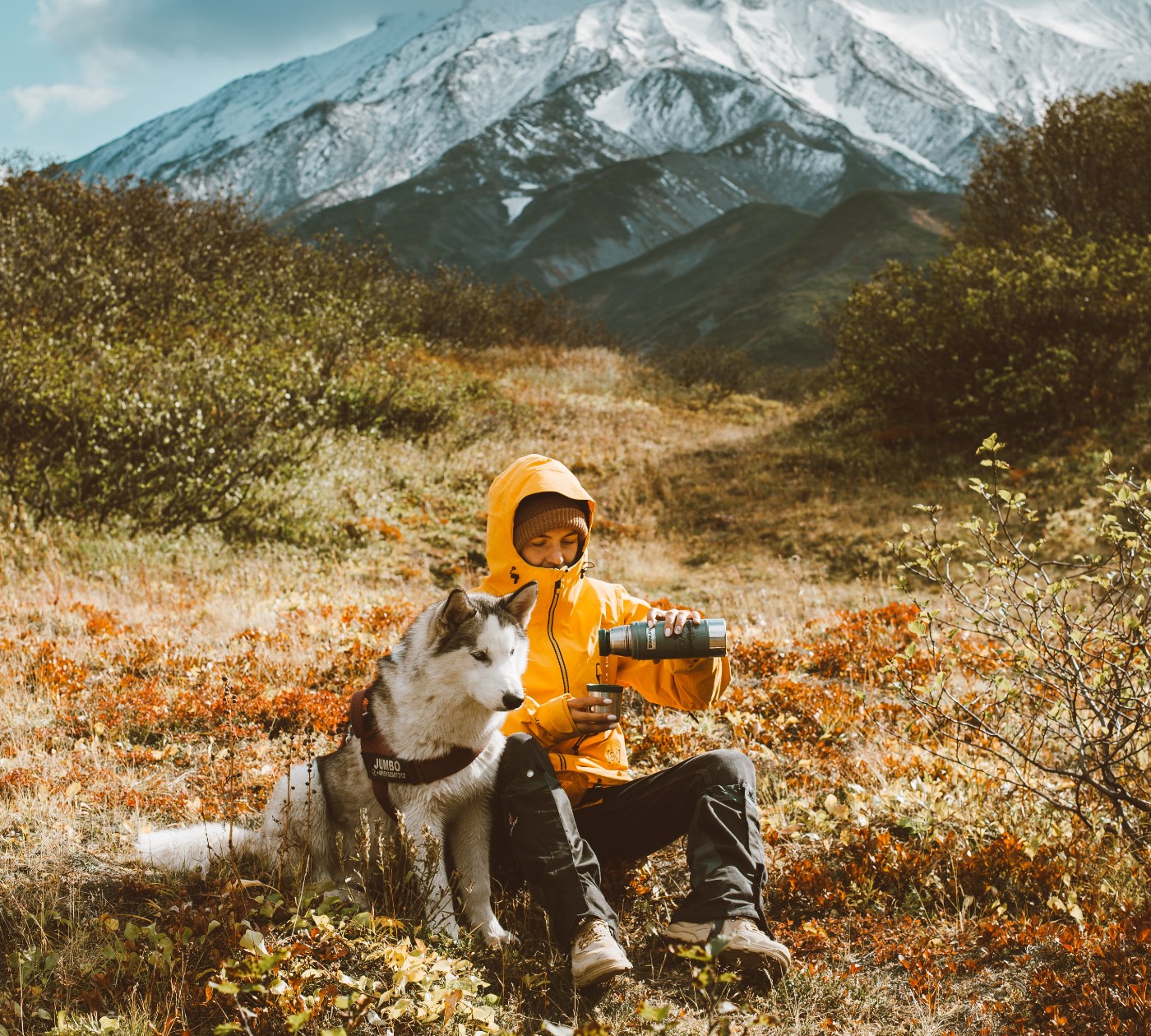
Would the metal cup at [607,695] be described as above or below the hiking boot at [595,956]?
above

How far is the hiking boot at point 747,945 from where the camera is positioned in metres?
3.12

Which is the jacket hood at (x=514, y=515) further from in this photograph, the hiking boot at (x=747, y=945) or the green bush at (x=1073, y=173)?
the green bush at (x=1073, y=173)

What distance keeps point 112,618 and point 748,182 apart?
177822 mm

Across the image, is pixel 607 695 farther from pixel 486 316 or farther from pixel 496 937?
pixel 486 316

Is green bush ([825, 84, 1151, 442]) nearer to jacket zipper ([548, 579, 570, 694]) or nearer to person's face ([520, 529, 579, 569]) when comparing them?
person's face ([520, 529, 579, 569])

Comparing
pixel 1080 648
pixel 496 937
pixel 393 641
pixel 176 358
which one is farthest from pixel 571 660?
pixel 176 358

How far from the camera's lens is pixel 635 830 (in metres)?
3.69

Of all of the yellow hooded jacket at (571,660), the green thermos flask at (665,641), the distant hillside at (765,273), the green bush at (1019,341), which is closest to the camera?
the green thermos flask at (665,641)

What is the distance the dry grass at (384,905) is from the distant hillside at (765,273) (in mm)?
46725

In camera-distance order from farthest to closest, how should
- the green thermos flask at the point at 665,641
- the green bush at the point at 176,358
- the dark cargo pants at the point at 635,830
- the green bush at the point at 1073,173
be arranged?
the green bush at the point at 1073,173
the green bush at the point at 176,358
the green thermos flask at the point at 665,641
the dark cargo pants at the point at 635,830

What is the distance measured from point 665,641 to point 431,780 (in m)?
1.17

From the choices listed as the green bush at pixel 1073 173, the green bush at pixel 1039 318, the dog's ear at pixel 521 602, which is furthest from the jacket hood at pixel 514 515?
the green bush at pixel 1073 173

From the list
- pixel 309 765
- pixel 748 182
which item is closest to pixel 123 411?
pixel 309 765

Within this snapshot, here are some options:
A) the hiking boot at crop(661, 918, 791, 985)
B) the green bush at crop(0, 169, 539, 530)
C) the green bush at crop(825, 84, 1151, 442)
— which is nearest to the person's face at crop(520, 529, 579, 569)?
the hiking boot at crop(661, 918, 791, 985)
